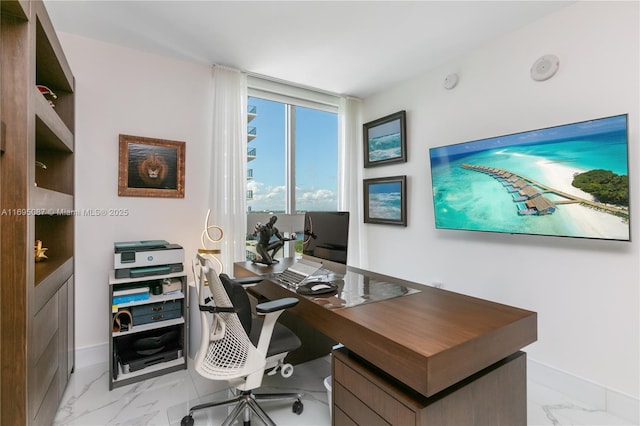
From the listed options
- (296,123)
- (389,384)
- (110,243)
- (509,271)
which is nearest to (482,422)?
(389,384)

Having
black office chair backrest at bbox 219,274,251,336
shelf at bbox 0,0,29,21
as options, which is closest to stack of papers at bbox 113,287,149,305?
black office chair backrest at bbox 219,274,251,336

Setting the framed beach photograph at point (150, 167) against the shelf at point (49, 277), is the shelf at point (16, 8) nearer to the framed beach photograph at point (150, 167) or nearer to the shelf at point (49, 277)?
the shelf at point (49, 277)

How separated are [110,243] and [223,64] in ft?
6.27

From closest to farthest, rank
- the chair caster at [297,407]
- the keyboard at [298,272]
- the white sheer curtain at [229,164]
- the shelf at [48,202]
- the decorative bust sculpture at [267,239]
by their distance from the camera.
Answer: the shelf at [48,202]
the chair caster at [297,407]
the keyboard at [298,272]
the decorative bust sculpture at [267,239]
the white sheer curtain at [229,164]

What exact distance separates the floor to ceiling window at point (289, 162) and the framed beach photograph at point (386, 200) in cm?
42

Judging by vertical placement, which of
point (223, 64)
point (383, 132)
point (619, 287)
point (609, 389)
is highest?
point (223, 64)

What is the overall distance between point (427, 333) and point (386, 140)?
2.67 metres

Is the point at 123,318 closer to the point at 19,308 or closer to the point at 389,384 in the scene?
the point at 19,308

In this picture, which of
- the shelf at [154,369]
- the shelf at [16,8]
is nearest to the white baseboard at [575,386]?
the shelf at [154,369]

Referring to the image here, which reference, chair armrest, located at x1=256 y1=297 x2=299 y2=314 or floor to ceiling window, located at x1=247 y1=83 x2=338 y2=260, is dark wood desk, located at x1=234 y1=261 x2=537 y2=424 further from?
floor to ceiling window, located at x1=247 y1=83 x2=338 y2=260

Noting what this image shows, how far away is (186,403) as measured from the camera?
202 cm

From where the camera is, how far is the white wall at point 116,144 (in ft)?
8.13

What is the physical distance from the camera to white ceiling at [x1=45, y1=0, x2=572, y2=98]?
2.08 metres

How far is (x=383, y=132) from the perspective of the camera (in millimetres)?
3547
